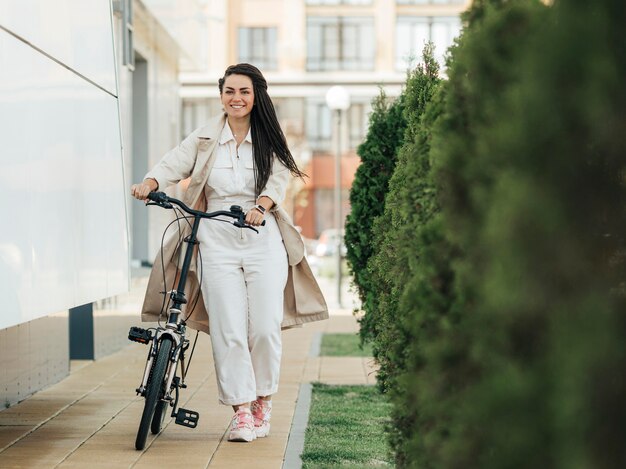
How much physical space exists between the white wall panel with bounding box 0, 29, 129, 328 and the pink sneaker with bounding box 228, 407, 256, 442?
1.16 m

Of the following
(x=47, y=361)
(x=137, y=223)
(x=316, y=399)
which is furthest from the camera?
(x=137, y=223)

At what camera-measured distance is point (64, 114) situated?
22.1ft

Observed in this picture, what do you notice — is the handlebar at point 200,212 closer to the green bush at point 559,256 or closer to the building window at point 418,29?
the green bush at point 559,256

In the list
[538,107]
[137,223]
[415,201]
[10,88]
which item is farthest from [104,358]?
[538,107]

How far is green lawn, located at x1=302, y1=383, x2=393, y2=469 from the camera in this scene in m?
5.98

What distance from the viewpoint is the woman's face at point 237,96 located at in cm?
671

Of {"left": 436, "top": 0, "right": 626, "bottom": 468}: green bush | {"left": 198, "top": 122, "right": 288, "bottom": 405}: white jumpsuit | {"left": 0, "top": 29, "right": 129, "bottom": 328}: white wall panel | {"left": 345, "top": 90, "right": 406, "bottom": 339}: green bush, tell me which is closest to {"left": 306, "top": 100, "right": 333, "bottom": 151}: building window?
{"left": 345, "top": 90, "right": 406, "bottom": 339}: green bush

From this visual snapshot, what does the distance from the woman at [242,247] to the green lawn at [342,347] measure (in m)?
4.29

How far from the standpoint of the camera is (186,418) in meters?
6.42

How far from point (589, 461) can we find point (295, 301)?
14.1ft

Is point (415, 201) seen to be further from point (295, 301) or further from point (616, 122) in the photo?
point (295, 301)

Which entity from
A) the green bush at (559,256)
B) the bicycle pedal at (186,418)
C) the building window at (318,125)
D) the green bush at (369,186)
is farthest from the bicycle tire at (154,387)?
the building window at (318,125)

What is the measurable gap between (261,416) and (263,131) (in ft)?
5.33

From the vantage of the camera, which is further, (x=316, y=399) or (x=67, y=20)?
(x=316, y=399)
